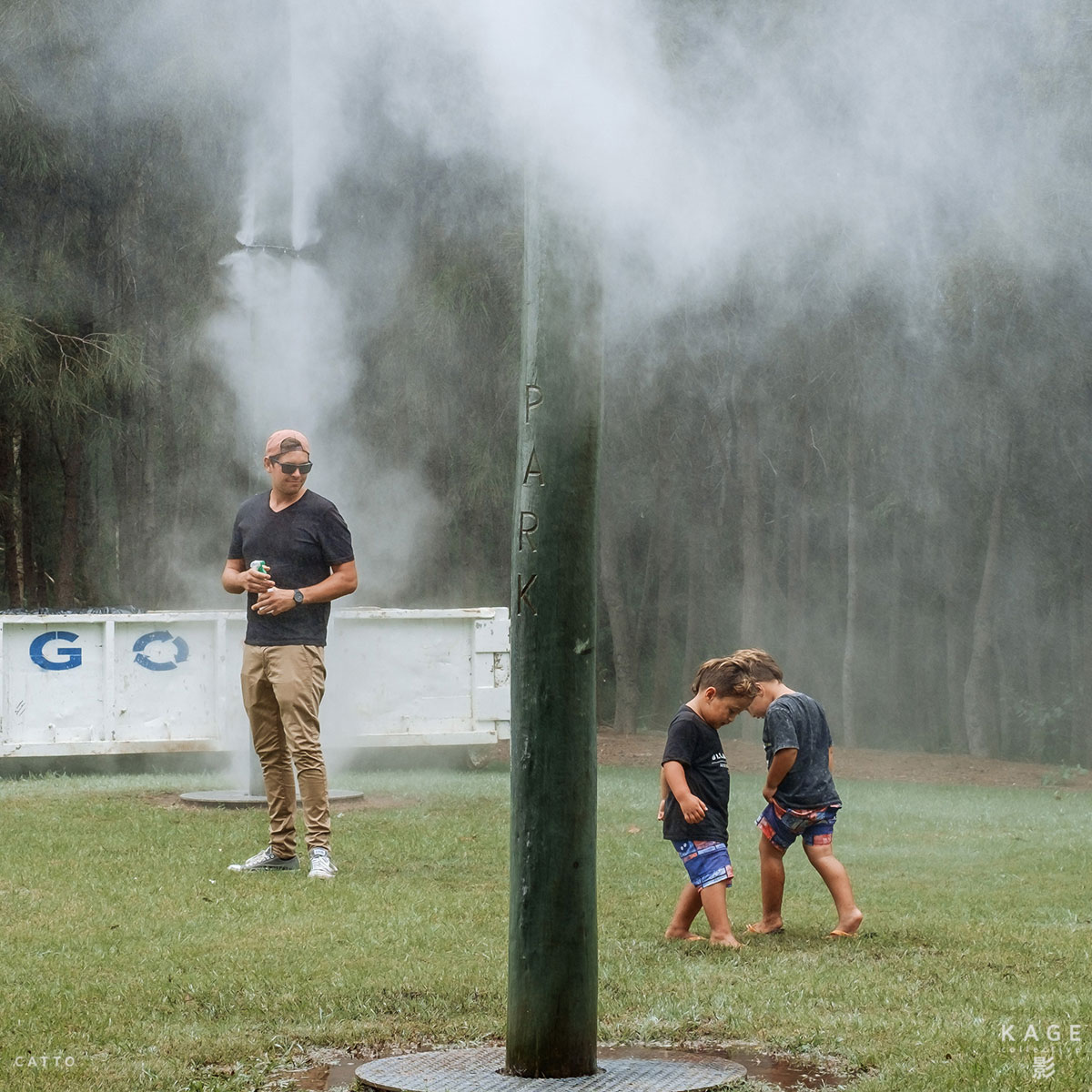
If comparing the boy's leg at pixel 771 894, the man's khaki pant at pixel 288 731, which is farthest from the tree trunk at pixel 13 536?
the boy's leg at pixel 771 894

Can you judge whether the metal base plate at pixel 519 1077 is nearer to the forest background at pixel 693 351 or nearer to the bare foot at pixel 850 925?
the bare foot at pixel 850 925

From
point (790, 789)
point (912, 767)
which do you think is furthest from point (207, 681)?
point (912, 767)

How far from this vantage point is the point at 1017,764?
1708 centimetres

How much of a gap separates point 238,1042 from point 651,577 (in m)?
21.4

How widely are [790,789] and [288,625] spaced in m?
2.21

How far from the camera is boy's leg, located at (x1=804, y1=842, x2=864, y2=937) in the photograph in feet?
17.6

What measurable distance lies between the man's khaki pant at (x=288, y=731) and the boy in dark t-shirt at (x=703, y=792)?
1.65m

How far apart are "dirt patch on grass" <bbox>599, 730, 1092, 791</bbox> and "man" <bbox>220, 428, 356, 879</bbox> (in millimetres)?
8679

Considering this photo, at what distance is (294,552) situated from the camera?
6.61 m

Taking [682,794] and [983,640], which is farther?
[983,640]

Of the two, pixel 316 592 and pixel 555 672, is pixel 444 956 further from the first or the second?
pixel 316 592

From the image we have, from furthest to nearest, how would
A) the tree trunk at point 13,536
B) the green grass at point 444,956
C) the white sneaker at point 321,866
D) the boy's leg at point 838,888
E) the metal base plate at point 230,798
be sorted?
the tree trunk at point 13,536
the metal base plate at point 230,798
the white sneaker at point 321,866
the boy's leg at point 838,888
the green grass at point 444,956

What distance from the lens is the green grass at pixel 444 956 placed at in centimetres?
373

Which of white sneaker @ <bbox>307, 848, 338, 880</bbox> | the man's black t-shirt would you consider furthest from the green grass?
the man's black t-shirt
